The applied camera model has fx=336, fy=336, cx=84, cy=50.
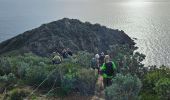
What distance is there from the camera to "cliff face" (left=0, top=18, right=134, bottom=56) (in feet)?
223

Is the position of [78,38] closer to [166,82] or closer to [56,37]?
[56,37]

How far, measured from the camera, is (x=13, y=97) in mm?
12938

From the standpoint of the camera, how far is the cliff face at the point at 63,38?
223 feet

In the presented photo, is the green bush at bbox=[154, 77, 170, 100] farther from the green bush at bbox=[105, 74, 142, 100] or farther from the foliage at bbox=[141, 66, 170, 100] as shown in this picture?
the green bush at bbox=[105, 74, 142, 100]

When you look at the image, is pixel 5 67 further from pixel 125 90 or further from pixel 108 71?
pixel 125 90

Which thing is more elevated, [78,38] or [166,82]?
[78,38]

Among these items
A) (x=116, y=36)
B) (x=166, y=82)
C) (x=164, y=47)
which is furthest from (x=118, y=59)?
(x=116, y=36)

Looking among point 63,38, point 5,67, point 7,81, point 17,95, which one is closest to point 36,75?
point 7,81

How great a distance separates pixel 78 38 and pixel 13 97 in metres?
68.0

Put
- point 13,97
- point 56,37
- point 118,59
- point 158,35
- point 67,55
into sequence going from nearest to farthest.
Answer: point 13,97 < point 118,59 < point 67,55 < point 56,37 < point 158,35

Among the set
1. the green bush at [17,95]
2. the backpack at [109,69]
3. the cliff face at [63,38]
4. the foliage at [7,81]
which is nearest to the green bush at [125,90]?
the backpack at [109,69]

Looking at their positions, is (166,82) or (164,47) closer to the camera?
(166,82)

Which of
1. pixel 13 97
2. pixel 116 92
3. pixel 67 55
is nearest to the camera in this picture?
pixel 116 92

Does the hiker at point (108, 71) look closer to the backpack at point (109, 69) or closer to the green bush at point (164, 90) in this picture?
the backpack at point (109, 69)
